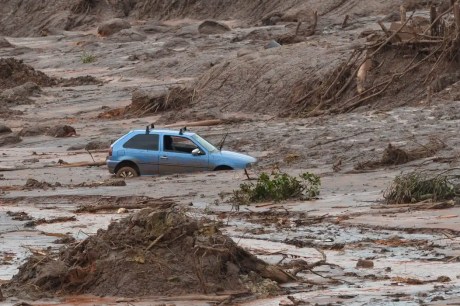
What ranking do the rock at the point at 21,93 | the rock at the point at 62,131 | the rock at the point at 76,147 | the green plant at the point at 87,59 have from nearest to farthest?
the rock at the point at 76,147 → the rock at the point at 62,131 → the rock at the point at 21,93 → the green plant at the point at 87,59

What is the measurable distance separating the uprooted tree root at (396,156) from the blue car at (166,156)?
2.66 m

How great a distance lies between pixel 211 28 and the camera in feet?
197

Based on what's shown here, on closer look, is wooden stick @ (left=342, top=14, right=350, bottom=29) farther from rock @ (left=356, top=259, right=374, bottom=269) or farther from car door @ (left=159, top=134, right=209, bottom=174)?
rock @ (left=356, top=259, right=374, bottom=269)

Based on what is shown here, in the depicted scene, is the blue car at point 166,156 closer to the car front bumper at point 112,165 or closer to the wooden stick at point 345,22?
the car front bumper at point 112,165

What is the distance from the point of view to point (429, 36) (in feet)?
119

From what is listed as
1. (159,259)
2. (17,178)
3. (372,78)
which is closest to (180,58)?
(372,78)

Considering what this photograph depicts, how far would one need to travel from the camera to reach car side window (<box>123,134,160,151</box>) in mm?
27406

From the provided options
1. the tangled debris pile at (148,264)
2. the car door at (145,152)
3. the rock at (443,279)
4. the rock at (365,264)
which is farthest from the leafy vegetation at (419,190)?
the car door at (145,152)

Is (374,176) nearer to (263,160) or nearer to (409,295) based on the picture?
(263,160)

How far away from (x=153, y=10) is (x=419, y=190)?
5393cm

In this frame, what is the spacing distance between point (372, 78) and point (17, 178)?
11.8 metres

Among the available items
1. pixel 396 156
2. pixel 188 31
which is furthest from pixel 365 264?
pixel 188 31

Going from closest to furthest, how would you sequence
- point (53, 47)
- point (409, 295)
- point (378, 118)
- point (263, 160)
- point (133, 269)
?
1. point (409, 295)
2. point (133, 269)
3. point (263, 160)
4. point (378, 118)
5. point (53, 47)

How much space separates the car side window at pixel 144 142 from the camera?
2741 centimetres
